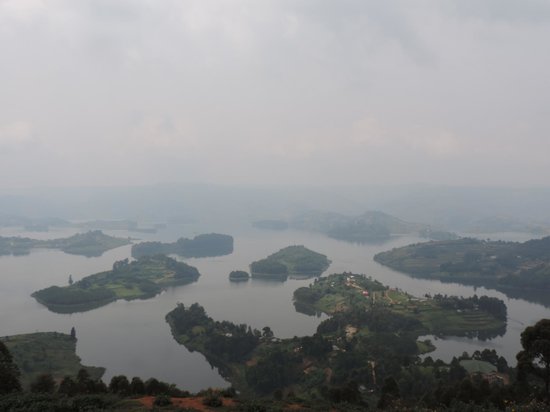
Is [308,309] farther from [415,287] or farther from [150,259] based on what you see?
[150,259]

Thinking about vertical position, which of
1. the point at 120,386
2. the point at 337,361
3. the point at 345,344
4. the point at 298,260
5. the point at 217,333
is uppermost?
the point at 120,386

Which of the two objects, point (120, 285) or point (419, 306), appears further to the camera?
point (120, 285)

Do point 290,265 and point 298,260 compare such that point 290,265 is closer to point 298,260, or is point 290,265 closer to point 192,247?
point 298,260

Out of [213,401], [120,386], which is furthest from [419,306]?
[213,401]

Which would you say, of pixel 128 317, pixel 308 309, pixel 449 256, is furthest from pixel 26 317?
pixel 449 256

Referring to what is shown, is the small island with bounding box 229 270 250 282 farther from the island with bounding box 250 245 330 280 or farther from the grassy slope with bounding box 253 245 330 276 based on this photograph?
the grassy slope with bounding box 253 245 330 276

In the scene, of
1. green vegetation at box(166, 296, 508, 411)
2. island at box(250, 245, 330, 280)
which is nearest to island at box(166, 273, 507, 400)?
green vegetation at box(166, 296, 508, 411)

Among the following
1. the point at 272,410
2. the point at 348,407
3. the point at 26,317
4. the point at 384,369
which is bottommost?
the point at 26,317
